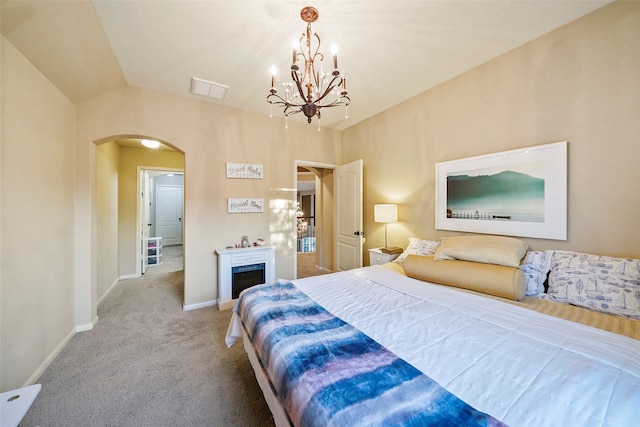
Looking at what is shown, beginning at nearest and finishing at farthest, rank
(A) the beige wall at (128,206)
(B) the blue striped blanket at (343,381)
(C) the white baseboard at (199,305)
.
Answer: (B) the blue striped blanket at (343,381), (C) the white baseboard at (199,305), (A) the beige wall at (128,206)

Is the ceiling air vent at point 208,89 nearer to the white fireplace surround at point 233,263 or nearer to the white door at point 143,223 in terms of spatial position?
the white fireplace surround at point 233,263

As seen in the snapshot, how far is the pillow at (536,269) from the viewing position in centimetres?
184

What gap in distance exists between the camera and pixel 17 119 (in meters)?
1.66

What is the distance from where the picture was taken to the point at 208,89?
9.58 ft

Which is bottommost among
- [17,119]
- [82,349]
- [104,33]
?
[82,349]

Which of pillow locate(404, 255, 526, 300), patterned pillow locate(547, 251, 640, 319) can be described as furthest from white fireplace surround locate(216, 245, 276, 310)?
patterned pillow locate(547, 251, 640, 319)

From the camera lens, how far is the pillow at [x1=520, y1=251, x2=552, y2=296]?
184cm

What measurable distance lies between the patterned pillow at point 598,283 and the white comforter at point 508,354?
492 millimetres

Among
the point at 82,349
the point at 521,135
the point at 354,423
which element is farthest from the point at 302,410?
the point at 521,135

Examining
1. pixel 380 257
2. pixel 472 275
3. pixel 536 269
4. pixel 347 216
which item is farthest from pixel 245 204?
pixel 536 269

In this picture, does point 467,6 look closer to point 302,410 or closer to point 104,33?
point 302,410

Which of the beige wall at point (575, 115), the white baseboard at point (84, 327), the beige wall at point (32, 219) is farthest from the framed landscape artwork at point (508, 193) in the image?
the white baseboard at point (84, 327)

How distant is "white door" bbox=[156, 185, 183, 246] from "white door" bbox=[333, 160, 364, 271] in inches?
241

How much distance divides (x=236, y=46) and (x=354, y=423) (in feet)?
9.27
